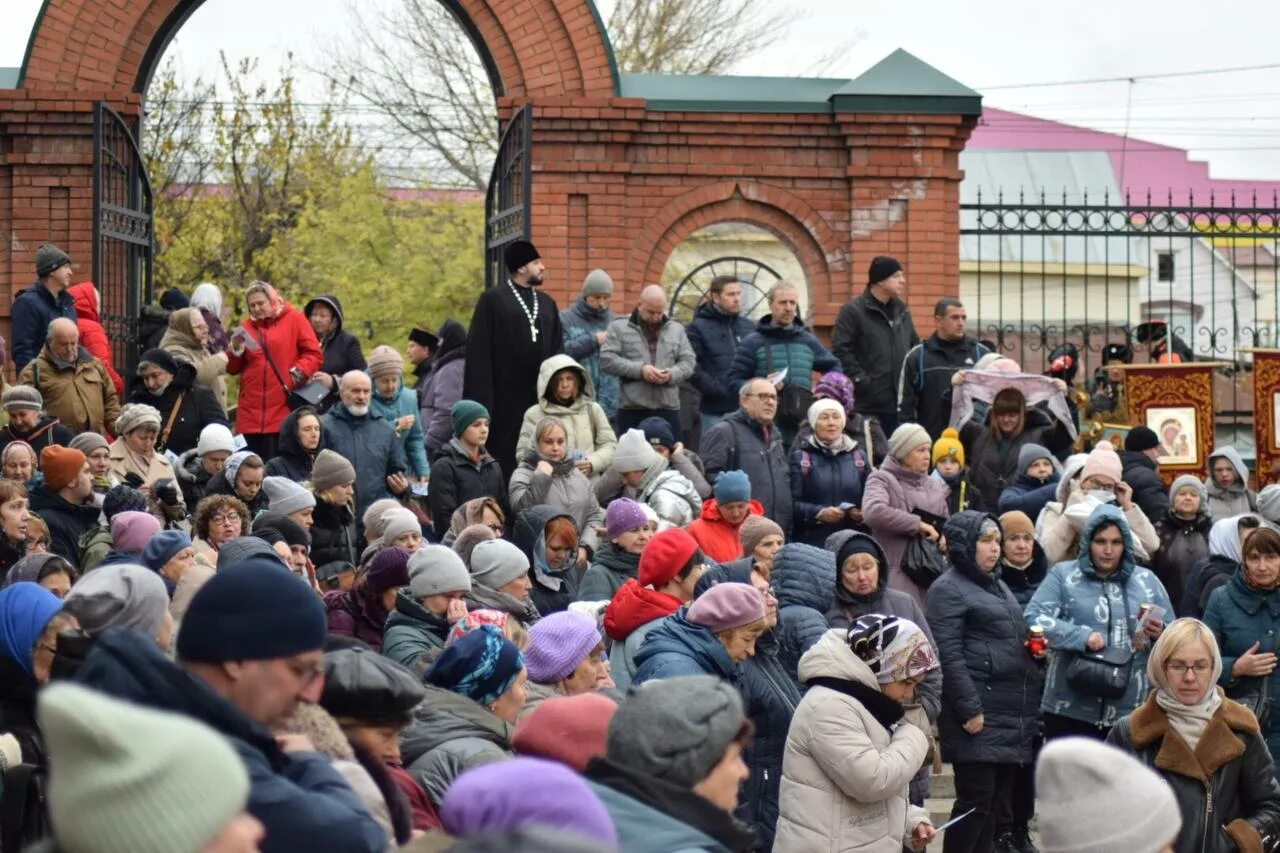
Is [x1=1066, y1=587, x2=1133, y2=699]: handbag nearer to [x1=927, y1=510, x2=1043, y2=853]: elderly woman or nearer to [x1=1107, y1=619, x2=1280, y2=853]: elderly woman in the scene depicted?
[x1=927, y1=510, x2=1043, y2=853]: elderly woman

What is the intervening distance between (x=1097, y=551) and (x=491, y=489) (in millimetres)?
3836

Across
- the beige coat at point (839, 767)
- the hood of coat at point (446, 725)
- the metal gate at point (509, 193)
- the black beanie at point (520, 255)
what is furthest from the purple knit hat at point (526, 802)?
the metal gate at point (509, 193)

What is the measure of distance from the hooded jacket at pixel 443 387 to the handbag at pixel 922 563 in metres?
4.02

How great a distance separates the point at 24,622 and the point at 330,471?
4.49 m

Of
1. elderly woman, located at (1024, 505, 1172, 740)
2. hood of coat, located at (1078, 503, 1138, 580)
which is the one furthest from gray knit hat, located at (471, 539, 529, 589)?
hood of coat, located at (1078, 503, 1138, 580)

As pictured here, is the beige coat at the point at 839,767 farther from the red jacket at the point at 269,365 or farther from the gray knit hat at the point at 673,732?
the red jacket at the point at 269,365

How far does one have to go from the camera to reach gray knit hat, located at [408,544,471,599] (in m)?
7.82

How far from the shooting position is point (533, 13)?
1764cm

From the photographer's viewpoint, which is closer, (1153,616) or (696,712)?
(696,712)

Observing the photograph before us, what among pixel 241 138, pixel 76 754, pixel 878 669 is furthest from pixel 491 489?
pixel 241 138

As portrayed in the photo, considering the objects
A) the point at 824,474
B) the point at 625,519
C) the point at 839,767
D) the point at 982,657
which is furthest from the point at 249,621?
the point at 824,474

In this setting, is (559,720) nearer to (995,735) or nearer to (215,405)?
(995,735)

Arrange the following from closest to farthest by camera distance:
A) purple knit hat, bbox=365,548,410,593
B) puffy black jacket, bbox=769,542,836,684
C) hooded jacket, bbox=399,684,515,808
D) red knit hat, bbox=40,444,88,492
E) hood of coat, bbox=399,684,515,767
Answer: hooded jacket, bbox=399,684,515,808 < hood of coat, bbox=399,684,515,767 < purple knit hat, bbox=365,548,410,593 < puffy black jacket, bbox=769,542,836,684 < red knit hat, bbox=40,444,88,492

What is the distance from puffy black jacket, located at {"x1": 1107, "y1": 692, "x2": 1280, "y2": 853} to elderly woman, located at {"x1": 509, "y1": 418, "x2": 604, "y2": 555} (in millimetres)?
4723
